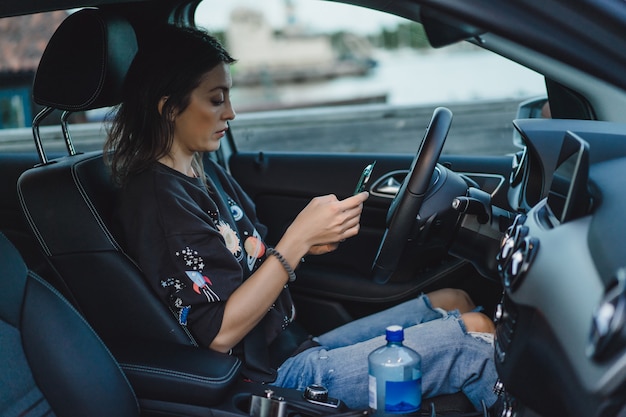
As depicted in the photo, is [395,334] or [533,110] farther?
[533,110]

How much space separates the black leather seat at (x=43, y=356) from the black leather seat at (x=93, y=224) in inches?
9.5

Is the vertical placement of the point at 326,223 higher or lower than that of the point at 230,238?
higher

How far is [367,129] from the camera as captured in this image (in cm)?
560

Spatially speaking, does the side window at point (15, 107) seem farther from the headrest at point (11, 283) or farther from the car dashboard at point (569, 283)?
the car dashboard at point (569, 283)

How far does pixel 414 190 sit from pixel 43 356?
853mm

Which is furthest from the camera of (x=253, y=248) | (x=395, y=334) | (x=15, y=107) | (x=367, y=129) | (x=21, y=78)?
(x=21, y=78)

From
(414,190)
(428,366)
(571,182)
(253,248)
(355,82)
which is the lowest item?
Answer: (355,82)

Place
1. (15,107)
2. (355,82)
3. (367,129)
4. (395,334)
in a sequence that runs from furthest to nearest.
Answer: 1. (355,82)
2. (367,129)
3. (15,107)
4. (395,334)

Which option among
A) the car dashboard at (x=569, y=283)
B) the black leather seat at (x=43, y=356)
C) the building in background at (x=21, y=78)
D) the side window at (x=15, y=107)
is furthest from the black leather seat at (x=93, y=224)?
the side window at (x=15, y=107)

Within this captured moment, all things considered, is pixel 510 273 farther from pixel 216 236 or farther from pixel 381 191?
pixel 381 191

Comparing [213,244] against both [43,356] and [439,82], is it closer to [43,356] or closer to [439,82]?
[43,356]

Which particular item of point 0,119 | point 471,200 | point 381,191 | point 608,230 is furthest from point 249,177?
point 0,119

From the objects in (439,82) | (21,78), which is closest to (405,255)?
(21,78)

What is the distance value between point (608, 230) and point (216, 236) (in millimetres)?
1019
